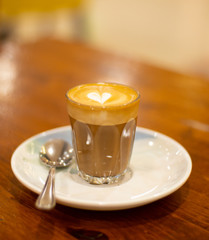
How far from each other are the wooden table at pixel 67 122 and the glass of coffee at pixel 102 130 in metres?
0.11

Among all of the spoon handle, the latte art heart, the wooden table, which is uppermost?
the latte art heart

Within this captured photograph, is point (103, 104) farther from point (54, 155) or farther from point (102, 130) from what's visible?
point (54, 155)

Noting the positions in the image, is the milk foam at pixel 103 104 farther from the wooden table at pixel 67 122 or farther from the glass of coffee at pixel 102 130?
the wooden table at pixel 67 122

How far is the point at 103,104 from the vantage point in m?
0.64

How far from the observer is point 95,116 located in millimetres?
604

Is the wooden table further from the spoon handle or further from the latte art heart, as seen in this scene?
the latte art heart

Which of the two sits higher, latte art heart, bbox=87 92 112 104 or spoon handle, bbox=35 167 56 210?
latte art heart, bbox=87 92 112 104

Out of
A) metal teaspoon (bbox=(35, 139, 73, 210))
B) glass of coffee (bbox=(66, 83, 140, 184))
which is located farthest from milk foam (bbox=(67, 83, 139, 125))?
metal teaspoon (bbox=(35, 139, 73, 210))

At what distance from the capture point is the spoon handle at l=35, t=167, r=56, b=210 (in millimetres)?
496

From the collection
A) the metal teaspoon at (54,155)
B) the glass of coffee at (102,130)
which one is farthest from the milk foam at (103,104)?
the metal teaspoon at (54,155)

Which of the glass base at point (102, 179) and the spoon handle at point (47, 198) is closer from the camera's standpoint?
the spoon handle at point (47, 198)

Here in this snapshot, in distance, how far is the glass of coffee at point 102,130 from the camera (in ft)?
2.00

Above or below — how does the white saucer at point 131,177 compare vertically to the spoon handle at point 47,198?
below

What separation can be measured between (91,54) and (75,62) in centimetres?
12
